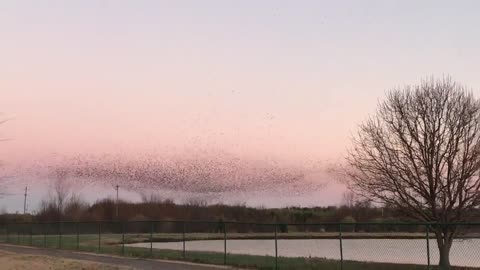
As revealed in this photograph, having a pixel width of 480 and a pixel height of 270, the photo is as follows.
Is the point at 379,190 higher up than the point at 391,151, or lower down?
Result: lower down

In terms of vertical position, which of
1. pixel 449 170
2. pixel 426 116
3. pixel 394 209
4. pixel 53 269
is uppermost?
pixel 426 116

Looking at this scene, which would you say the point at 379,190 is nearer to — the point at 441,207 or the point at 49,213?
the point at 441,207

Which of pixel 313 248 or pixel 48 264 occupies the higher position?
pixel 48 264

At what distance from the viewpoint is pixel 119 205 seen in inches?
4771

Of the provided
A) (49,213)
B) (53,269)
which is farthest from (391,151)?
(49,213)

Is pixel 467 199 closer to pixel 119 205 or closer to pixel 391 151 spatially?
pixel 391 151

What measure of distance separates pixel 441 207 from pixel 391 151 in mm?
3384

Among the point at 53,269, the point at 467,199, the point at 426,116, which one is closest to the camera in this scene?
the point at 53,269

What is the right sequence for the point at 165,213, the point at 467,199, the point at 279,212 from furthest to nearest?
1. the point at 165,213
2. the point at 279,212
3. the point at 467,199

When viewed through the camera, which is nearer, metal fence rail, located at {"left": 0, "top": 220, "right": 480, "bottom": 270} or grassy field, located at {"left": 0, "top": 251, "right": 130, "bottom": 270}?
metal fence rail, located at {"left": 0, "top": 220, "right": 480, "bottom": 270}

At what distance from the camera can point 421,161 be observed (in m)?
24.4

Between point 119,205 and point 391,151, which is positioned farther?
point 119,205

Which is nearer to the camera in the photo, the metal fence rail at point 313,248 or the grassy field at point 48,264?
the metal fence rail at point 313,248

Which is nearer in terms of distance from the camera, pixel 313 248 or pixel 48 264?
pixel 48 264
